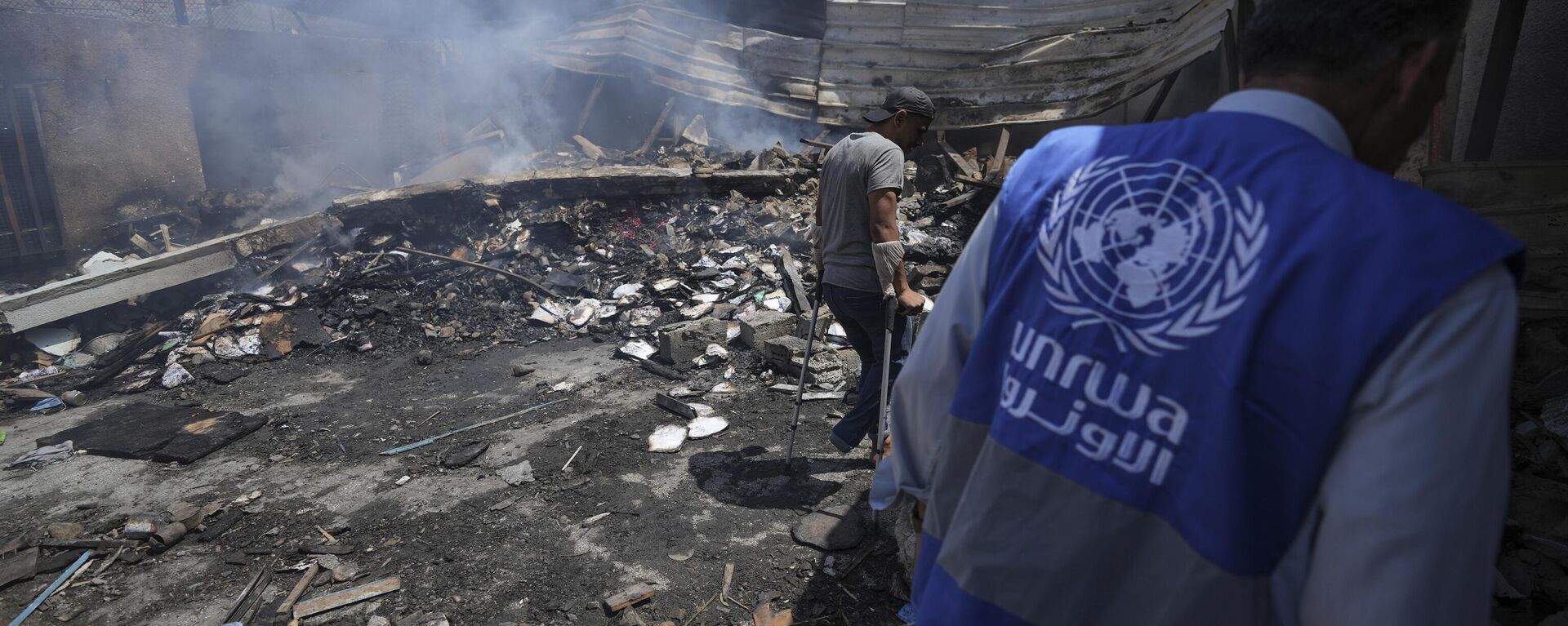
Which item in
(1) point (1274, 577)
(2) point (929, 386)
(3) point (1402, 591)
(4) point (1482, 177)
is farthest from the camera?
(4) point (1482, 177)

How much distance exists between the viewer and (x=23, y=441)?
5688 millimetres

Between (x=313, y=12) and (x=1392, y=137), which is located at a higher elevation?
(x=313, y=12)

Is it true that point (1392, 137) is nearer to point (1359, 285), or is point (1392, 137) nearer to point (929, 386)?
point (1359, 285)

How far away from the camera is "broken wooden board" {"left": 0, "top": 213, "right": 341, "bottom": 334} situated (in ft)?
25.3

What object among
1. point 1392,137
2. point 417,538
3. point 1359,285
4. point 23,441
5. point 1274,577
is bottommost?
point 23,441

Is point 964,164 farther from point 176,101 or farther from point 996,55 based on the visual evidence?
point 176,101

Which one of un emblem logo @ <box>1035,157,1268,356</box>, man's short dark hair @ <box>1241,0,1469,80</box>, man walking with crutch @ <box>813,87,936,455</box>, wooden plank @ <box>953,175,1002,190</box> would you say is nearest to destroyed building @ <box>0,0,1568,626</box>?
wooden plank @ <box>953,175,1002,190</box>

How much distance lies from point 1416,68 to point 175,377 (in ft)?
29.4

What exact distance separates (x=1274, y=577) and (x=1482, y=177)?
16.1 feet

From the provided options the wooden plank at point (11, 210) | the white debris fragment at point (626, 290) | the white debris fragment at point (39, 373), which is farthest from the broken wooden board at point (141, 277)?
the white debris fragment at point (626, 290)

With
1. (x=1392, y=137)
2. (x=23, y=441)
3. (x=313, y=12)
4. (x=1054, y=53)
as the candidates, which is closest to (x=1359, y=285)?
(x=1392, y=137)

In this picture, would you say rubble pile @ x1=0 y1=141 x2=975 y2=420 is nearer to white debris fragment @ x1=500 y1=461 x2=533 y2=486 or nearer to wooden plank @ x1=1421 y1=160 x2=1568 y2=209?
white debris fragment @ x1=500 y1=461 x2=533 y2=486

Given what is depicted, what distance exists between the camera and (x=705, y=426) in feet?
17.1

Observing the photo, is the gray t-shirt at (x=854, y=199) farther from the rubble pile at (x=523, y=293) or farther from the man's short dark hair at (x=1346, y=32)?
the man's short dark hair at (x=1346, y=32)
